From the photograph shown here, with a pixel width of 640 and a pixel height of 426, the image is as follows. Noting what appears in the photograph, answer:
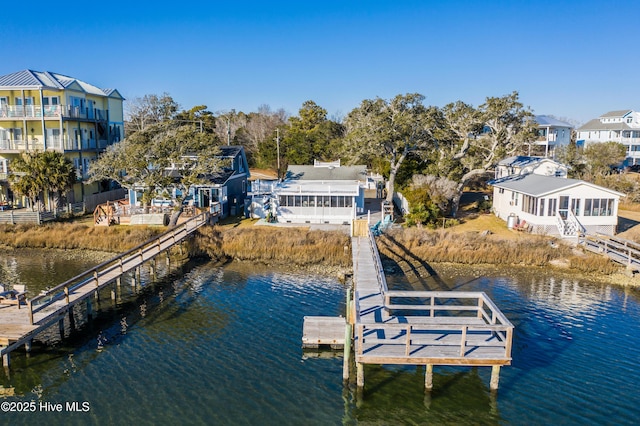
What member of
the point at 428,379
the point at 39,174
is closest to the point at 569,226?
the point at 428,379

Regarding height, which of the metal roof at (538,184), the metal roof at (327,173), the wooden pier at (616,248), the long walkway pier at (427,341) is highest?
the metal roof at (327,173)

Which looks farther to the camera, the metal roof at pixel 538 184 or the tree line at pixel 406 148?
the tree line at pixel 406 148

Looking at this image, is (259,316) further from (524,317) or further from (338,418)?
(524,317)

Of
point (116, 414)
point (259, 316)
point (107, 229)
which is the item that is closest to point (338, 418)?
point (116, 414)

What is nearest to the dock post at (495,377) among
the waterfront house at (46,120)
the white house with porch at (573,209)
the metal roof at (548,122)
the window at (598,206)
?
the white house with porch at (573,209)

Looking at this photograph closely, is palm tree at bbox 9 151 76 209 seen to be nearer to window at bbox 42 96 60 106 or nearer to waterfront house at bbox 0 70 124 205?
waterfront house at bbox 0 70 124 205

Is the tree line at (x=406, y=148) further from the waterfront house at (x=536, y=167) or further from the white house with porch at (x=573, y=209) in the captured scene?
the white house with porch at (x=573, y=209)
